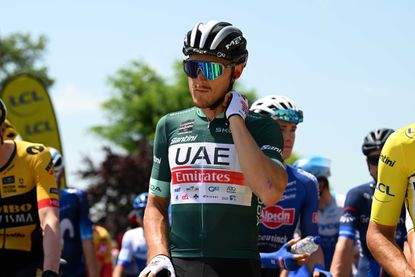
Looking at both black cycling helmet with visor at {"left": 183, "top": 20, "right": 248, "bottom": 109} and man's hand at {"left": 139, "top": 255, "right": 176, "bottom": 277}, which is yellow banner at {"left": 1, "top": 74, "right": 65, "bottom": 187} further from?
man's hand at {"left": 139, "top": 255, "right": 176, "bottom": 277}

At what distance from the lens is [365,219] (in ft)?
33.3

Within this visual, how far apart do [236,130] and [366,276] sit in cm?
483

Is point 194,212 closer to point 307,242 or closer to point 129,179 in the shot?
point 307,242

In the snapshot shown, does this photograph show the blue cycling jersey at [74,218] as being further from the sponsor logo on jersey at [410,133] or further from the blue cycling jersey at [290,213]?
the sponsor logo on jersey at [410,133]

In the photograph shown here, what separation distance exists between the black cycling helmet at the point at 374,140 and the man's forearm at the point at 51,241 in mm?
3385

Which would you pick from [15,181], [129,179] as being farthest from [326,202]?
[129,179]

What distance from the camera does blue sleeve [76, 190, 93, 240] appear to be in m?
12.7

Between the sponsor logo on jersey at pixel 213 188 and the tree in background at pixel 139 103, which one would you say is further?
the tree in background at pixel 139 103

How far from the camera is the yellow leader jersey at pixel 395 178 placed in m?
5.86

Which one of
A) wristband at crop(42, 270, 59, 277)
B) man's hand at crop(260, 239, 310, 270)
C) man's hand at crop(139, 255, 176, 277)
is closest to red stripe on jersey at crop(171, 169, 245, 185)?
man's hand at crop(139, 255, 176, 277)

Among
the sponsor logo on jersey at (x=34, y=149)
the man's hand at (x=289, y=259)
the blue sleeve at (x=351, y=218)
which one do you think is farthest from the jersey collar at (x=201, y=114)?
the blue sleeve at (x=351, y=218)

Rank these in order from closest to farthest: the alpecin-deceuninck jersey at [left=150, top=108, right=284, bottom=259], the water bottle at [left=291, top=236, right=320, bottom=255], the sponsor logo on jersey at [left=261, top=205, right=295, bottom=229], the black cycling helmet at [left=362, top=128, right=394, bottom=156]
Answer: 1. the alpecin-deceuninck jersey at [left=150, top=108, right=284, bottom=259]
2. the water bottle at [left=291, top=236, right=320, bottom=255]
3. the sponsor logo on jersey at [left=261, top=205, right=295, bottom=229]
4. the black cycling helmet at [left=362, top=128, right=394, bottom=156]

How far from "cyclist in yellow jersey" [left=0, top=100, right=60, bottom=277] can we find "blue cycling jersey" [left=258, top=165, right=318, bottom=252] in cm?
191

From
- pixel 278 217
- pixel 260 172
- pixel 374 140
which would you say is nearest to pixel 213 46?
pixel 260 172
